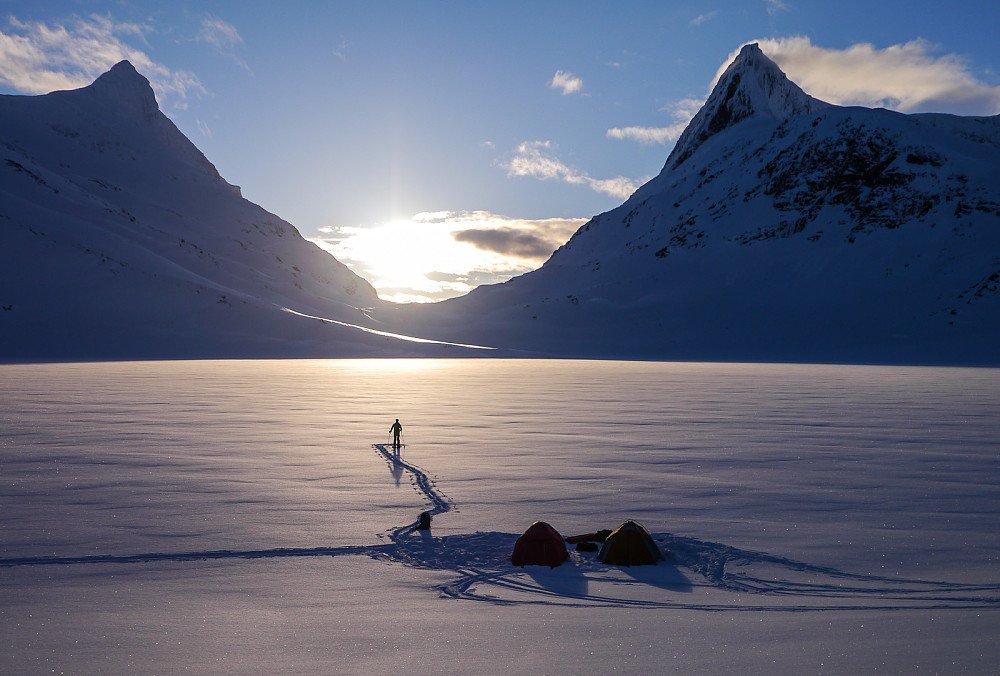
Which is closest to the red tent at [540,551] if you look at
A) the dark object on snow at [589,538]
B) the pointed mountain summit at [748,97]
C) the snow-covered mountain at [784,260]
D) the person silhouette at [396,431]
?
the dark object on snow at [589,538]

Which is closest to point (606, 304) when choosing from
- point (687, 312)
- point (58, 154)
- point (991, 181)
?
point (687, 312)

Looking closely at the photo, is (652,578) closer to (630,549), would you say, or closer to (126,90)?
(630,549)

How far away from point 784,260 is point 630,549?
124 meters

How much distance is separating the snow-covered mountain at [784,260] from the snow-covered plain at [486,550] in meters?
80.0

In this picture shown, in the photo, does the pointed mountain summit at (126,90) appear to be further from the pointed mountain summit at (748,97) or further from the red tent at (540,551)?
the red tent at (540,551)

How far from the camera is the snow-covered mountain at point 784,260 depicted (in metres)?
99.8

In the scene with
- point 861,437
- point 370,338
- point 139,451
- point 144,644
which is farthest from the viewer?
point 370,338

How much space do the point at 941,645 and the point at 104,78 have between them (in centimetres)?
21759

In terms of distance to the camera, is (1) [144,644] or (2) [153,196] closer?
(1) [144,644]

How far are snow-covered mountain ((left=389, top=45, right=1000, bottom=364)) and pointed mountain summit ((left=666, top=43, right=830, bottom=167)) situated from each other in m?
0.61

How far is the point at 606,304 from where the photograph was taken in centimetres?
11988

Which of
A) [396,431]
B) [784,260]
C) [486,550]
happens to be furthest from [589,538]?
[784,260]

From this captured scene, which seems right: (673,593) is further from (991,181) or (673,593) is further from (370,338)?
(991,181)

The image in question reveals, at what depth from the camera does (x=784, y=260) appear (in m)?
121
